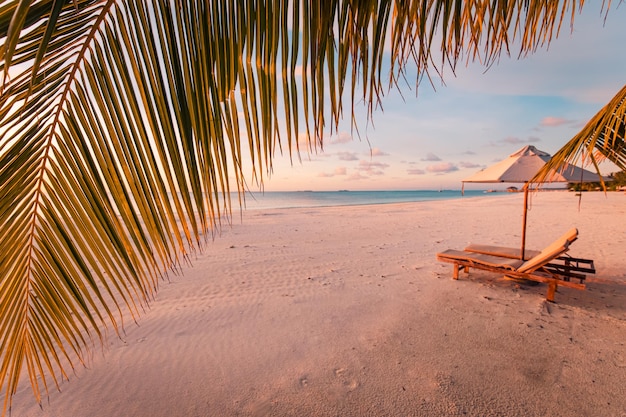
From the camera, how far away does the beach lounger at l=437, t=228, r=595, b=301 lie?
4695 mm

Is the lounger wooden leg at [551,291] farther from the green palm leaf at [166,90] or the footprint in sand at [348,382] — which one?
the green palm leaf at [166,90]

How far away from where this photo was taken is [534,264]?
190 inches

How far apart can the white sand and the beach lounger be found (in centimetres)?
33

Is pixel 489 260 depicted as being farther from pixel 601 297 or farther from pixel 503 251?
pixel 601 297

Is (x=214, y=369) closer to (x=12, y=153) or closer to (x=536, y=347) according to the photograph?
(x=12, y=153)

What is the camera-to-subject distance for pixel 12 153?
714mm

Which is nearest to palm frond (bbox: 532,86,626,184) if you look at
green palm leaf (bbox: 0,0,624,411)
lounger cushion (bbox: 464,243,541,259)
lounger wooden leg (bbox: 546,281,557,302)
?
green palm leaf (bbox: 0,0,624,411)

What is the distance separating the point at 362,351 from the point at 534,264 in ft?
10.3

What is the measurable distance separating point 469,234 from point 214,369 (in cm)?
1022

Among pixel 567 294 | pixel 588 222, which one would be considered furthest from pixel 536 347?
pixel 588 222

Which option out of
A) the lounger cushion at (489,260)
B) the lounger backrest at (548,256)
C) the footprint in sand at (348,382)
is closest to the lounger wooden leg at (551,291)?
the lounger backrest at (548,256)

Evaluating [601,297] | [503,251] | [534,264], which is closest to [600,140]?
[534,264]

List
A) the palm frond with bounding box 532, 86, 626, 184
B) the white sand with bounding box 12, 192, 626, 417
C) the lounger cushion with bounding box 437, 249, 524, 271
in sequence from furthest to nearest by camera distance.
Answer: the lounger cushion with bounding box 437, 249, 524, 271 → the white sand with bounding box 12, 192, 626, 417 → the palm frond with bounding box 532, 86, 626, 184

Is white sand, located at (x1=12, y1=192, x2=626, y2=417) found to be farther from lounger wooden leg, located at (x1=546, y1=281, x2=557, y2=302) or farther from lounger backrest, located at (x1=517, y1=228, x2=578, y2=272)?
lounger backrest, located at (x1=517, y1=228, x2=578, y2=272)
